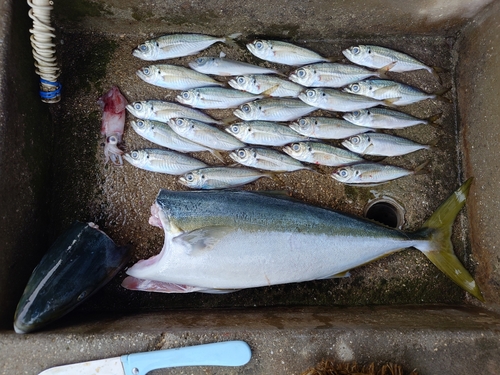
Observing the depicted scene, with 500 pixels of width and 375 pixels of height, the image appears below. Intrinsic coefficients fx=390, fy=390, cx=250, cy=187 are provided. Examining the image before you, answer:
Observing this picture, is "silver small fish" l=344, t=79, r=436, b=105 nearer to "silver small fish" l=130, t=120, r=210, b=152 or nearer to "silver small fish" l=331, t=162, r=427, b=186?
"silver small fish" l=331, t=162, r=427, b=186

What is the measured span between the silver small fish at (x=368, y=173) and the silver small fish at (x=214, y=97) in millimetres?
775

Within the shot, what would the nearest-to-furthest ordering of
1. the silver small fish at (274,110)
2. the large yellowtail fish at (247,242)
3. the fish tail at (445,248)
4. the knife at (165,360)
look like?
the knife at (165,360) → the large yellowtail fish at (247,242) → the fish tail at (445,248) → the silver small fish at (274,110)

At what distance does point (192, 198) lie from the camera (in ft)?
A: 7.33

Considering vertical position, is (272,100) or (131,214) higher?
(272,100)

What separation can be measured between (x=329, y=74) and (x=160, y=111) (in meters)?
1.18

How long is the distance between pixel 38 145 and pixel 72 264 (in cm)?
82

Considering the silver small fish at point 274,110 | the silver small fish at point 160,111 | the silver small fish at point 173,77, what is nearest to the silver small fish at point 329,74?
the silver small fish at point 274,110

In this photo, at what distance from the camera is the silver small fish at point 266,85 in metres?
2.66

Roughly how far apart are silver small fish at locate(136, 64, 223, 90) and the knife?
166 centimetres

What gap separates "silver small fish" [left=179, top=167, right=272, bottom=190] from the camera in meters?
2.53

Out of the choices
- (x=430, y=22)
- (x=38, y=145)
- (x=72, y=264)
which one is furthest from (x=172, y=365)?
(x=430, y=22)

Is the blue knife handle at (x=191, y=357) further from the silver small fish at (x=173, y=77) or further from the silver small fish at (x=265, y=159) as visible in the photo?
the silver small fish at (x=173, y=77)

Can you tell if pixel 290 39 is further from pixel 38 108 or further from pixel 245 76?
pixel 38 108

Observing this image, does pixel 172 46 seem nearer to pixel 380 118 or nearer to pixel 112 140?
pixel 112 140
